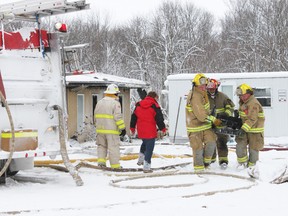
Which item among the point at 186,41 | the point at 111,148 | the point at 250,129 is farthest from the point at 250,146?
the point at 186,41

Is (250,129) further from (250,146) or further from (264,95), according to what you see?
(264,95)

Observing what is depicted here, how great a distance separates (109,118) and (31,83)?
1.80 metres

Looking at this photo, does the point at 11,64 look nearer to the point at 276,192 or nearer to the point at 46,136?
the point at 46,136

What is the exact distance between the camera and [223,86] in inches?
708

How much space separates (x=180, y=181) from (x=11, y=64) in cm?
329

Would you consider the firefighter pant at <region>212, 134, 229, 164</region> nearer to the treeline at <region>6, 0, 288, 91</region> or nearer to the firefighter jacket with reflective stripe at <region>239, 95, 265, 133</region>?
the firefighter jacket with reflective stripe at <region>239, 95, 265, 133</region>

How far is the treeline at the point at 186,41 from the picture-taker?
37.5 m

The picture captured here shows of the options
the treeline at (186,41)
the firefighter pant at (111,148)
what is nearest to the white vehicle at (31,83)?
the firefighter pant at (111,148)

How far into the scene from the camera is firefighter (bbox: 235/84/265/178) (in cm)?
945

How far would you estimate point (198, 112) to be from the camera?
9.30m

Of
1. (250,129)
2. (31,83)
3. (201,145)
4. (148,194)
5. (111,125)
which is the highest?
(31,83)

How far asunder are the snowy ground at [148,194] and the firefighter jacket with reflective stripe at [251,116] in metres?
0.80

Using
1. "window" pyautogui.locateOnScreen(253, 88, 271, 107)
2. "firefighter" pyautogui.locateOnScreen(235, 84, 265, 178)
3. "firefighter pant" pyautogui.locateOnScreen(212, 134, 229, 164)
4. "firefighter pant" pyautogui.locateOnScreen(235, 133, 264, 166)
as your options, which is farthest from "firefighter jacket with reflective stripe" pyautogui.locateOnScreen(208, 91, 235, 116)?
"window" pyautogui.locateOnScreen(253, 88, 271, 107)

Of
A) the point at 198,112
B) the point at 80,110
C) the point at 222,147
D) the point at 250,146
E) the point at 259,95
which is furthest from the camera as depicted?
the point at 80,110
